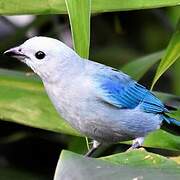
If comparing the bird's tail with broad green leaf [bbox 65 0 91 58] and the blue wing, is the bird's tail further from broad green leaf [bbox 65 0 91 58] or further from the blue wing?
broad green leaf [bbox 65 0 91 58]

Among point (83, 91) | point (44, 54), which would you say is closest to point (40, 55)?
point (44, 54)

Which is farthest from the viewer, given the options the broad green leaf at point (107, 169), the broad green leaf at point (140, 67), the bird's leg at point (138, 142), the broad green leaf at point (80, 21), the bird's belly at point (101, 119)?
the broad green leaf at point (140, 67)

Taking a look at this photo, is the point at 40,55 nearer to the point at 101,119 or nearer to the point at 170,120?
the point at 101,119

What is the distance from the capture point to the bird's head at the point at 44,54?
135 centimetres

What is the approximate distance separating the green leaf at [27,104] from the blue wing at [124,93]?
0.50 ft

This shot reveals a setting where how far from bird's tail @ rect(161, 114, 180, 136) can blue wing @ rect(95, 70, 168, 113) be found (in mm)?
37

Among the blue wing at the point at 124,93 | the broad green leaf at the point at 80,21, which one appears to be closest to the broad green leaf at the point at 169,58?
the blue wing at the point at 124,93

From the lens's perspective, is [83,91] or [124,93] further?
[124,93]

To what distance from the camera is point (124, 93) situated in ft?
4.91

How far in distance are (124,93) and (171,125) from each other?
6.8 inches

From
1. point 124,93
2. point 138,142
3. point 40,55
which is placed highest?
point 40,55

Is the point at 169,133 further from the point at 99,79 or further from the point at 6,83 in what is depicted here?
the point at 6,83

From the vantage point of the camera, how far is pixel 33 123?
1.55m

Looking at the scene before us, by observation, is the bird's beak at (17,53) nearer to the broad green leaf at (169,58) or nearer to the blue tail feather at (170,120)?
the broad green leaf at (169,58)
